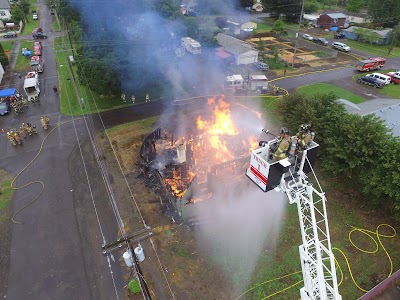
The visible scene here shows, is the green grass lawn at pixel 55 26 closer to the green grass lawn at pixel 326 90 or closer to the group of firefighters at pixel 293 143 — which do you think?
the green grass lawn at pixel 326 90

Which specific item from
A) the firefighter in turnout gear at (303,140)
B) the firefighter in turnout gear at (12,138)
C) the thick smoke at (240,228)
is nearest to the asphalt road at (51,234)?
the firefighter in turnout gear at (12,138)

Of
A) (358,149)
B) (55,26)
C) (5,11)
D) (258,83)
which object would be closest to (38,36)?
(55,26)

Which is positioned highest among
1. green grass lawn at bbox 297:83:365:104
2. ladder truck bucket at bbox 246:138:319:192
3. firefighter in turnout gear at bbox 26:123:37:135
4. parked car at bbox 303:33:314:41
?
ladder truck bucket at bbox 246:138:319:192

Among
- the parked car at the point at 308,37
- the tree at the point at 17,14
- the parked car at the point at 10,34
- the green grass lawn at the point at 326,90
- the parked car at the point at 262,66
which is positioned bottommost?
the green grass lawn at the point at 326,90

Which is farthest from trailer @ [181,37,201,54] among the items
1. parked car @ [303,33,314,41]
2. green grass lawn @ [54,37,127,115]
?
parked car @ [303,33,314,41]

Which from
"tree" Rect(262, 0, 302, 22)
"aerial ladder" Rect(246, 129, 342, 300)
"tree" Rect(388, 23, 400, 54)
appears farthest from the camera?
"tree" Rect(262, 0, 302, 22)

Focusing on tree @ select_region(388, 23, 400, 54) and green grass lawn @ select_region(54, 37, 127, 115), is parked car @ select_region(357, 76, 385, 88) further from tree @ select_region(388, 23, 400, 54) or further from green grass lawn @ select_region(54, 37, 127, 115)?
green grass lawn @ select_region(54, 37, 127, 115)

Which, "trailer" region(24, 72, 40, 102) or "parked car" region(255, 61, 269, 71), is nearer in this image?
"trailer" region(24, 72, 40, 102)

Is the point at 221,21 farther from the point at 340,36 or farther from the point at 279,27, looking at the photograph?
the point at 340,36
